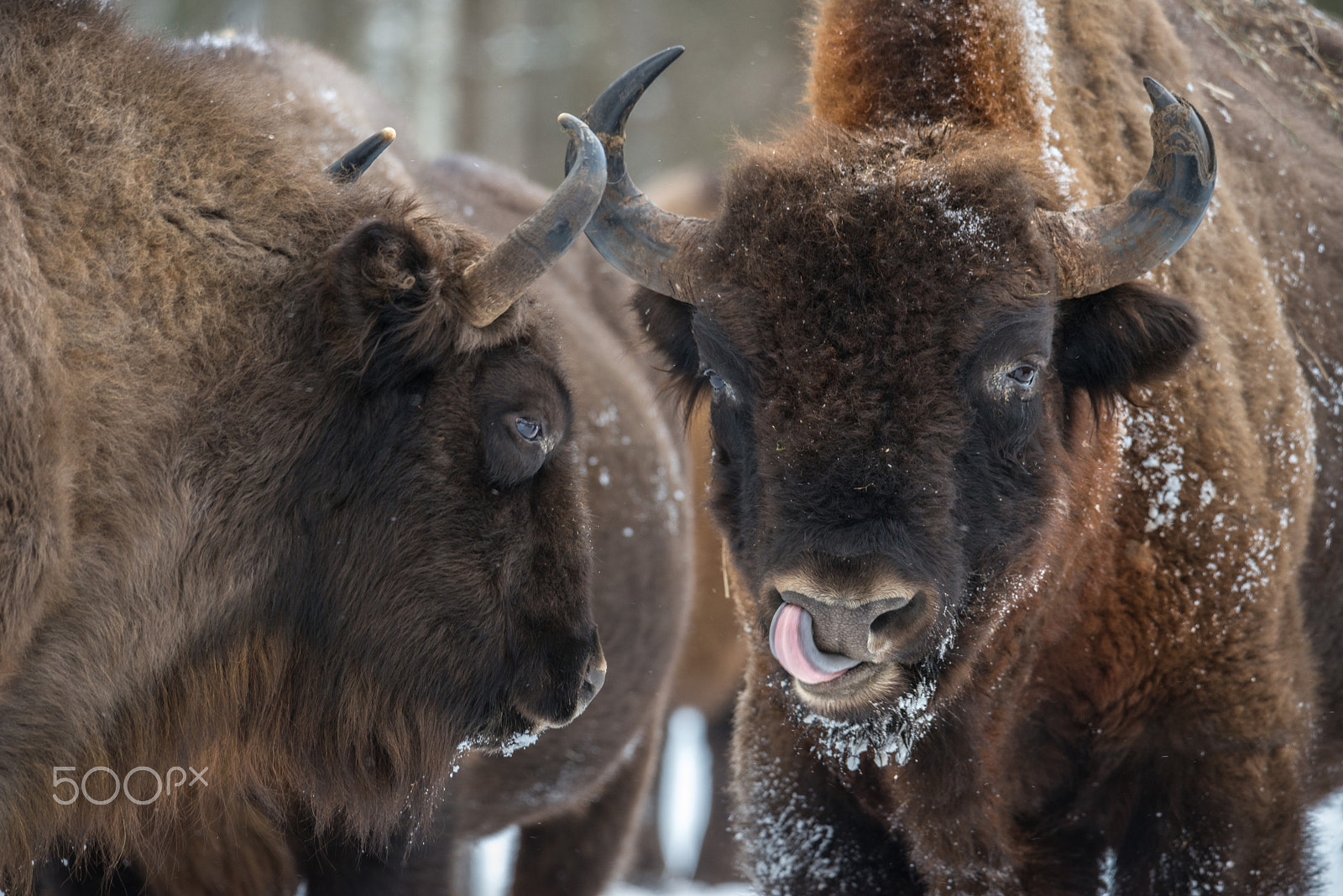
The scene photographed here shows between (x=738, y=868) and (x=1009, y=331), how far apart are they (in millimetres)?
2129

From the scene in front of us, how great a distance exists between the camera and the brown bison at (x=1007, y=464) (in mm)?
3002

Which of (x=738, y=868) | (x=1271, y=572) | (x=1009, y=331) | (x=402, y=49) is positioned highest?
(x=1009, y=331)

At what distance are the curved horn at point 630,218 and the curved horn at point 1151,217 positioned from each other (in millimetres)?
967

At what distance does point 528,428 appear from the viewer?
129 inches

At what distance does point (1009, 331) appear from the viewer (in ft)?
10.1

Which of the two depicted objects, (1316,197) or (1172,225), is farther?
(1316,197)

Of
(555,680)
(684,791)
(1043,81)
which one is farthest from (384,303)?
(684,791)

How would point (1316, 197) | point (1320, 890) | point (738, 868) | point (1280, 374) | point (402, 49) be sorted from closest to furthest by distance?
point (1320, 890) < point (1280, 374) < point (738, 868) < point (1316, 197) < point (402, 49)

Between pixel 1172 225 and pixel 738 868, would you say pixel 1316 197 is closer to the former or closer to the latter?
pixel 1172 225

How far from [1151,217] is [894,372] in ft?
2.67

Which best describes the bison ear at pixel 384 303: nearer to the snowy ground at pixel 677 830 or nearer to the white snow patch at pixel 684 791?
the snowy ground at pixel 677 830

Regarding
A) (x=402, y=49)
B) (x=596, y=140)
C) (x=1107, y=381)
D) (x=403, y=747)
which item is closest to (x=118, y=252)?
(x=596, y=140)

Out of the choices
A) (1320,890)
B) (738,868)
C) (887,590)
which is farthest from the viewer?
(738,868)

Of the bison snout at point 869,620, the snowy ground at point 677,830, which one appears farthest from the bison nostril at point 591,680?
the snowy ground at point 677,830
